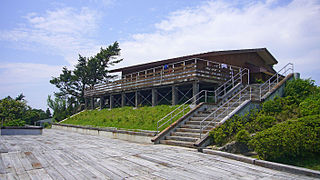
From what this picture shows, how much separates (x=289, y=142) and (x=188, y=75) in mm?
10479

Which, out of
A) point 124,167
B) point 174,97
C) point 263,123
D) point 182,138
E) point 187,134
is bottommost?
point 124,167

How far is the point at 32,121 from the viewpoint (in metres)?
39.6

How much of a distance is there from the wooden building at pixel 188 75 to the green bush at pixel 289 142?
27.9 ft

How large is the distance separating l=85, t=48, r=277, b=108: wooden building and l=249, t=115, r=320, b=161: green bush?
849 centimetres

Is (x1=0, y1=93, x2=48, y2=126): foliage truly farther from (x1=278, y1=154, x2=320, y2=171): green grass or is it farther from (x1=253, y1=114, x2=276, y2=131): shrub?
(x1=278, y1=154, x2=320, y2=171): green grass

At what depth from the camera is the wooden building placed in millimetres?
16828

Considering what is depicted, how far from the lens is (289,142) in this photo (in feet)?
23.8

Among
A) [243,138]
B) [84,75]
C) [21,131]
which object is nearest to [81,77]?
[84,75]

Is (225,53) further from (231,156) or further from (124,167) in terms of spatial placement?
(124,167)

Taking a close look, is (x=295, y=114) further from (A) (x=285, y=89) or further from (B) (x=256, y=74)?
(B) (x=256, y=74)

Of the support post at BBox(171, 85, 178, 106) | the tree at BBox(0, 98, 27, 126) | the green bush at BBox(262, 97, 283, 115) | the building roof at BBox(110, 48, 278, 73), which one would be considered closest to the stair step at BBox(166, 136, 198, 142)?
the green bush at BBox(262, 97, 283, 115)

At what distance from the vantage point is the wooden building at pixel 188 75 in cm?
1683

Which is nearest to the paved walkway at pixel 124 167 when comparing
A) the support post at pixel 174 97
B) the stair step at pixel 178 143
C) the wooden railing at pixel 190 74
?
the stair step at pixel 178 143

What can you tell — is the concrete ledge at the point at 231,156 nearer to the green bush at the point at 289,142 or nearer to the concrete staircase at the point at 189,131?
the green bush at the point at 289,142
